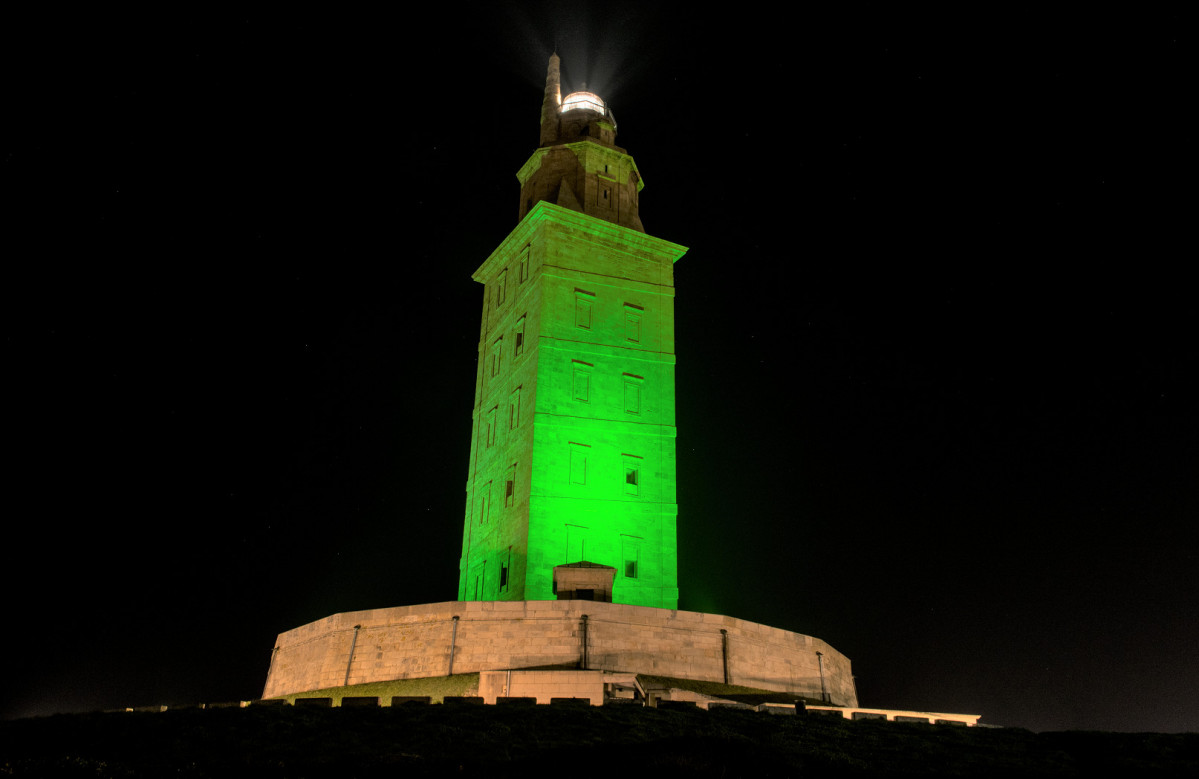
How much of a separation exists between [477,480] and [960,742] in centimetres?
2534

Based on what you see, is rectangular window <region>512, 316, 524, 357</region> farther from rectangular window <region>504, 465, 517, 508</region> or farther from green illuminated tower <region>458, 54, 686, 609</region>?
rectangular window <region>504, 465, 517, 508</region>

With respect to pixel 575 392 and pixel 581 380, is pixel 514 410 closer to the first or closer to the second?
pixel 575 392

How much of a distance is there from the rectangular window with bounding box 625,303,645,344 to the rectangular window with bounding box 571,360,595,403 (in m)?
2.47

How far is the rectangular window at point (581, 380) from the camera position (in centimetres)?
3794

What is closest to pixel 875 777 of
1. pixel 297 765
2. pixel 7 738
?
→ pixel 297 765

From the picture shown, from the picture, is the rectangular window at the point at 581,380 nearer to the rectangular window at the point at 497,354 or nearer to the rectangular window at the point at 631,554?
the rectangular window at the point at 497,354

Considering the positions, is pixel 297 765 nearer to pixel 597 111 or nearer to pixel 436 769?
pixel 436 769

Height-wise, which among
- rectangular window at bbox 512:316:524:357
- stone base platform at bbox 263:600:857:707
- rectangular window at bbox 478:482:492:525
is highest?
rectangular window at bbox 512:316:524:357

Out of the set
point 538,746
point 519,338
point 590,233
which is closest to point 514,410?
point 519,338

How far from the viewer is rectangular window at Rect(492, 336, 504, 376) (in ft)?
136

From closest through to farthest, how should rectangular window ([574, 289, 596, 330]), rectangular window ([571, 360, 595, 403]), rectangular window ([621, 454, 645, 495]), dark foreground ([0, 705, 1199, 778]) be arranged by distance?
dark foreground ([0, 705, 1199, 778]) → rectangular window ([621, 454, 645, 495]) → rectangular window ([571, 360, 595, 403]) → rectangular window ([574, 289, 596, 330])

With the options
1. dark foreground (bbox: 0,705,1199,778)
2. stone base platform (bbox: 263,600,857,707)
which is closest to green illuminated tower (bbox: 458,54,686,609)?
stone base platform (bbox: 263,600,857,707)

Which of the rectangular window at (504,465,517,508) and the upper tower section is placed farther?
A: the upper tower section

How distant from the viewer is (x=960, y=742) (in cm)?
1786
